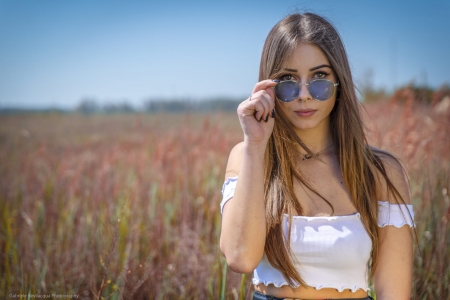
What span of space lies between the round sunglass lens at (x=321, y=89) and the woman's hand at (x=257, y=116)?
160 mm

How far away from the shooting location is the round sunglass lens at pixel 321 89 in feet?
4.82

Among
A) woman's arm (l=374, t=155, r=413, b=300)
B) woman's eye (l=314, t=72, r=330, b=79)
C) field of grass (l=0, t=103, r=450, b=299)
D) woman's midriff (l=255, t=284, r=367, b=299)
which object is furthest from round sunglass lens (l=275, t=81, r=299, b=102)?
field of grass (l=0, t=103, r=450, b=299)

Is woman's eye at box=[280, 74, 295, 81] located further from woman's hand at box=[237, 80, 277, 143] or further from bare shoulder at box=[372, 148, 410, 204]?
bare shoulder at box=[372, 148, 410, 204]

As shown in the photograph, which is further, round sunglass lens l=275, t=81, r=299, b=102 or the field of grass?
the field of grass

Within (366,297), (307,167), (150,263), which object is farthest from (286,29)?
(150,263)

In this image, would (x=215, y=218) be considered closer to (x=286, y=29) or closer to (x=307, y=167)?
(x=307, y=167)

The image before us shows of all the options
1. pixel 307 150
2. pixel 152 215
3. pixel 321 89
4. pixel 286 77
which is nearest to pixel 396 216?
pixel 307 150

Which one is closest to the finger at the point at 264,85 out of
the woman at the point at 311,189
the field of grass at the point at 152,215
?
the woman at the point at 311,189

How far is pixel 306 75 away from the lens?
1503 mm

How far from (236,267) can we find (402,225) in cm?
59

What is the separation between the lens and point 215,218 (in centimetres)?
327

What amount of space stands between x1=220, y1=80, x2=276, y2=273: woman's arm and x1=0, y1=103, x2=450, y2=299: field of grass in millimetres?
501

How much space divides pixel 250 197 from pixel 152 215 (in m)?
2.22

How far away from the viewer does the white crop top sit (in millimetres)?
1392
